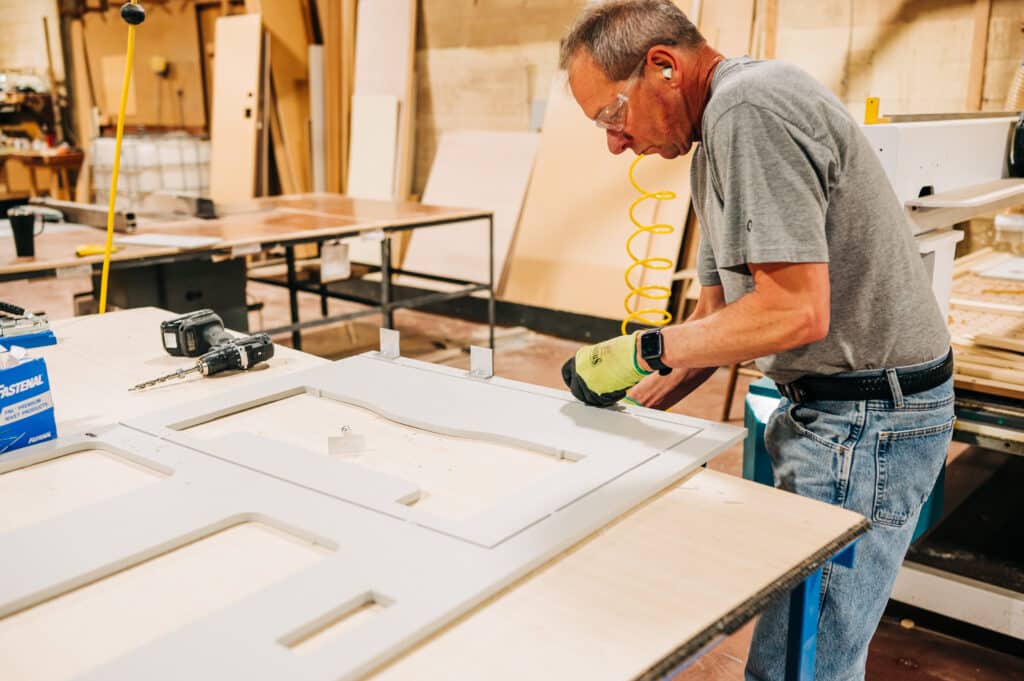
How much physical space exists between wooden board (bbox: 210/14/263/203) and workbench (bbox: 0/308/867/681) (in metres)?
5.11

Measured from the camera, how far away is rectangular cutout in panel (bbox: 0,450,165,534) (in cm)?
104

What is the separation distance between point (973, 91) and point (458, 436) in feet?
10.9

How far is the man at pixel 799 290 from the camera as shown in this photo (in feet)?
3.48

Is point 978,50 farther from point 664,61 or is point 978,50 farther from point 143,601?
point 143,601

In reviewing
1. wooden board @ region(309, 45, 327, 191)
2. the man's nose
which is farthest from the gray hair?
A: wooden board @ region(309, 45, 327, 191)

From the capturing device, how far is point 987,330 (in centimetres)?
208

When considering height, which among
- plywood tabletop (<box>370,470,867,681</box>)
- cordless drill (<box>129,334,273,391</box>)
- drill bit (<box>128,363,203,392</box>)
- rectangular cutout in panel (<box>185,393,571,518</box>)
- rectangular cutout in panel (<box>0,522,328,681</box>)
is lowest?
rectangular cutout in panel (<box>0,522,328,681</box>)

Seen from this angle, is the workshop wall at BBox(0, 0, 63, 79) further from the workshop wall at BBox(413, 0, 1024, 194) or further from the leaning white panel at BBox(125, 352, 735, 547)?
the leaning white panel at BBox(125, 352, 735, 547)

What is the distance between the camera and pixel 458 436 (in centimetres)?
124

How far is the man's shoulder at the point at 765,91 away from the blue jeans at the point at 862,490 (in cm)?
44

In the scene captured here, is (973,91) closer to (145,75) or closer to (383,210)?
(383,210)

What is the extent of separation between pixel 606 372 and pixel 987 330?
1306mm

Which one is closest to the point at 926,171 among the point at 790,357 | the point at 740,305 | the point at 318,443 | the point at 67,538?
the point at 790,357

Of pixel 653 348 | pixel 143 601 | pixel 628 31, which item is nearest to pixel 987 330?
pixel 653 348
